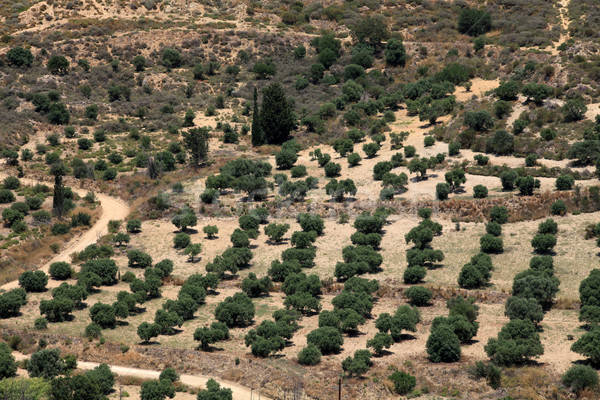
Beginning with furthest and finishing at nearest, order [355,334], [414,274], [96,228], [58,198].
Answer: [58,198], [96,228], [414,274], [355,334]

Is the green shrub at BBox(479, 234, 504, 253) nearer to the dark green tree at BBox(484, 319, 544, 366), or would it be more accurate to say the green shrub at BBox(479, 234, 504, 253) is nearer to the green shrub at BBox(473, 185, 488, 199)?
the green shrub at BBox(473, 185, 488, 199)

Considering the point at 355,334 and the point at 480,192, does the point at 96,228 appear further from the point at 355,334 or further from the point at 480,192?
the point at 480,192

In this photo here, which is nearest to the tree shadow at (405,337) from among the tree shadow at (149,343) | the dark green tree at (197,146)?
the tree shadow at (149,343)

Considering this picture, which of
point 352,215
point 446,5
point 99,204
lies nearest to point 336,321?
point 352,215

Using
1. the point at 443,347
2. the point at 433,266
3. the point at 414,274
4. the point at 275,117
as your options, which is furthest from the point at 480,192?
the point at 275,117

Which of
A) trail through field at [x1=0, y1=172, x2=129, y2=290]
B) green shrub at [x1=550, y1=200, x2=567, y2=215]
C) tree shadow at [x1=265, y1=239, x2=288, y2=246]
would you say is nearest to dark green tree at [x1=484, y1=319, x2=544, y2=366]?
green shrub at [x1=550, y1=200, x2=567, y2=215]

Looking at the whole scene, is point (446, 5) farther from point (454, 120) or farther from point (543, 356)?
point (543, 356)
